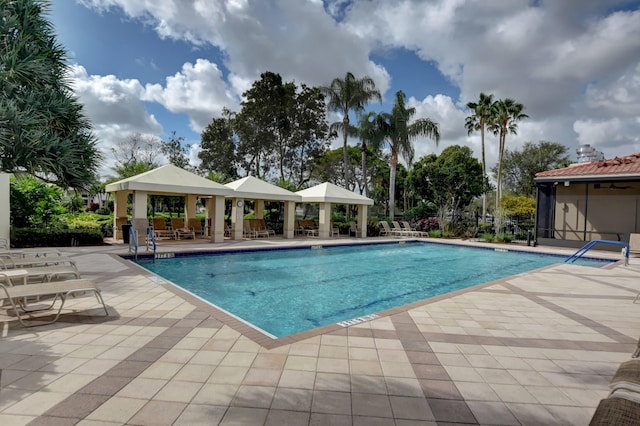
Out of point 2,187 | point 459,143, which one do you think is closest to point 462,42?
point 2,187

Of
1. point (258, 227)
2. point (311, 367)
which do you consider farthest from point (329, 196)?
point (311, 367)

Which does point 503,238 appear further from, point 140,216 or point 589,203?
point 140,216

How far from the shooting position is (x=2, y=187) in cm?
984

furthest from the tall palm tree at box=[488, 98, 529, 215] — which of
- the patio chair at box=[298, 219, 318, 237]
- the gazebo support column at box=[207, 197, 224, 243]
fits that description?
the gazebo support column at box=[207, 197, 224, 243]

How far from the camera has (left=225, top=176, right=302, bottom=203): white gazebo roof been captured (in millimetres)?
15883

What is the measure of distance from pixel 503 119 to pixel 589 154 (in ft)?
23.3

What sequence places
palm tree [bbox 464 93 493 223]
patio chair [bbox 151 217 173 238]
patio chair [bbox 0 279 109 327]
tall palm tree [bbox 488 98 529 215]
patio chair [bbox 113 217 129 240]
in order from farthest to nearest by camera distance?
palm tree [bbox 464 93 493 223] → tall palm tree [bbox 488 98 529 215] → patio chair [bbox 151 217 173 238] → patio chair [bbox 113 217 129 240] → patio chair [bbox 0 279 109 327]

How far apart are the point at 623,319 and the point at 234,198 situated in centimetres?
1467

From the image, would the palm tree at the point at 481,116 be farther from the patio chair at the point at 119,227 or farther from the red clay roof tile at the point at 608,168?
the patio chair at the point at 119,227

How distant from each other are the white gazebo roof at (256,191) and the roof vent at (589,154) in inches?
614

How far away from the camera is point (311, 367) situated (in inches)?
124

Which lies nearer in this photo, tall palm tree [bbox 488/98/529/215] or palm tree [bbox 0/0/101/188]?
palm tree [bbox 0/0/101/188]

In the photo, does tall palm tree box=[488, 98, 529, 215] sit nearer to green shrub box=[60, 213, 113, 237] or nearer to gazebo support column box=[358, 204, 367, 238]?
gazebo support column box=[358, 204, 367, 238]

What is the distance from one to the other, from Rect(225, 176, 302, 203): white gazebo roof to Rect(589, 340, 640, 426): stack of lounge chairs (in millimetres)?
14907
